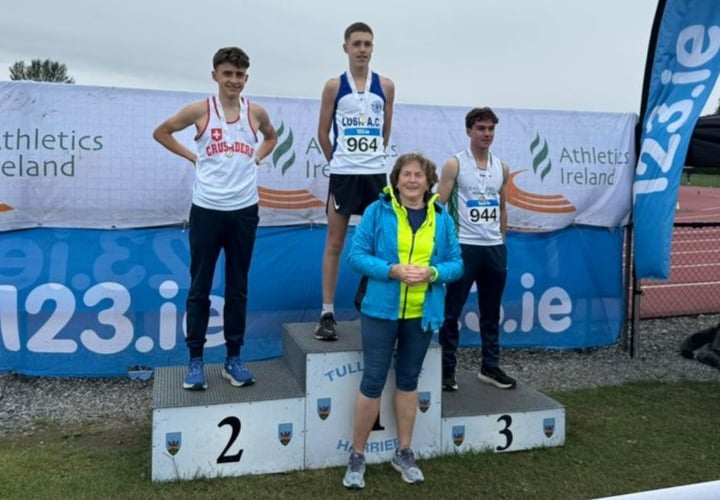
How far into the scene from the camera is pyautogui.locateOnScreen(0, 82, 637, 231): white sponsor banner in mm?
4660

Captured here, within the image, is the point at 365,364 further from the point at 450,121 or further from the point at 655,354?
the point at 655,354

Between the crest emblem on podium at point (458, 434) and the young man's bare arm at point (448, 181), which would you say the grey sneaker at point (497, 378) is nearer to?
the crest emblem on podium at point (458, 434)

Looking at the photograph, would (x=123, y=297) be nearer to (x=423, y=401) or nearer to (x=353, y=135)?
(x=353, y=135)

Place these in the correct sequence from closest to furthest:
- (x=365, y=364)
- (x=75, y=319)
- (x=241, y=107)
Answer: (x=365, y=364)
(x=241, y=107)
(x=75, y=319)

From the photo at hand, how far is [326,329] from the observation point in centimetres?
380

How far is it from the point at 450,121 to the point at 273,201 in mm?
1718

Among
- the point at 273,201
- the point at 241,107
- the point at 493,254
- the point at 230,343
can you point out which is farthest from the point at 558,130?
the point at 230,343

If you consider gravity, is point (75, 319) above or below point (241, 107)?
below

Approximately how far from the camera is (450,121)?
554 cm

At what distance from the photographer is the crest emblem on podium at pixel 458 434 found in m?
3.71

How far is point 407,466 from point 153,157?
306 cm

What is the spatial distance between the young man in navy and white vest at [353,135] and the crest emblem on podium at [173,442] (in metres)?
0.99

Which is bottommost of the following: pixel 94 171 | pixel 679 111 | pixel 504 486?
pixel 504 486

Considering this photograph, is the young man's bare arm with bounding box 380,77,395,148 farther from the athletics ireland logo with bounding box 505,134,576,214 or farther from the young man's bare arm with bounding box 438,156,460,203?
the athletics ireland logo with bounding box 505,134,576,214
